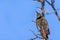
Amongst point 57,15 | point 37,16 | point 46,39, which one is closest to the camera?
point 57,15

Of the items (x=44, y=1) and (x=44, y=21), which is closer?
(x=44, y=1)

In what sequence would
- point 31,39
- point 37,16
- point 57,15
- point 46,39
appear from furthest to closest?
1. point 37,16
2. point 31,39
3. point 46,39
4. point 57,15

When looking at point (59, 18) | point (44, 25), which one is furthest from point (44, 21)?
point (59, 18)

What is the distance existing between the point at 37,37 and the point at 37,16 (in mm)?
944

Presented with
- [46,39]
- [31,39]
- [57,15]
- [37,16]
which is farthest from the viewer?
[37,16]

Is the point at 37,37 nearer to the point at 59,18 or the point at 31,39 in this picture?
the point at 31,39

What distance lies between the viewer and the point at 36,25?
284 inches

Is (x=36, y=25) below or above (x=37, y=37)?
above

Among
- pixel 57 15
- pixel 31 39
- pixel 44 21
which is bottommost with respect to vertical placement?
pixel 57 15

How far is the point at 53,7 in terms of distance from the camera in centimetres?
580

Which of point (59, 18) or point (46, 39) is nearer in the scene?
point (59, 18)

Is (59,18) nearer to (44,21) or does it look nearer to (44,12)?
(44,12)

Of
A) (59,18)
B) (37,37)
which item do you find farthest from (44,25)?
(59,18)

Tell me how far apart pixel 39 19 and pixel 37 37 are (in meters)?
1.05
